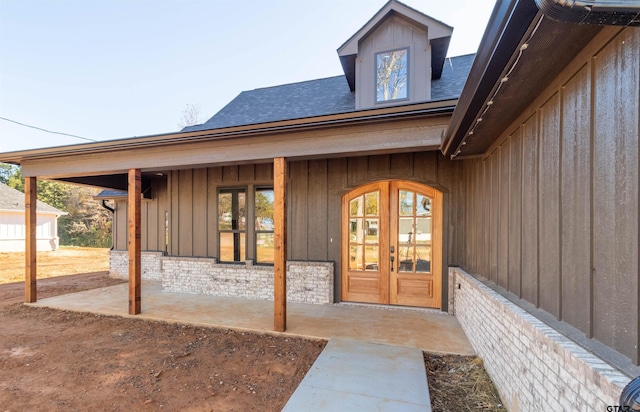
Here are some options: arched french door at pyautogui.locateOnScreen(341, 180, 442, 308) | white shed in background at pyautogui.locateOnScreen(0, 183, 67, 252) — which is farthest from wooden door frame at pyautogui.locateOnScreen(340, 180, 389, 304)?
white shed in background at pyautogui.locateOnScreen(0, 183, 67, 252)

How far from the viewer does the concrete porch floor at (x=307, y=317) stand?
3.77m

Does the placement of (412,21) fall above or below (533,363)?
above

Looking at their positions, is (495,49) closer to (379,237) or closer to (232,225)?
(379,237)

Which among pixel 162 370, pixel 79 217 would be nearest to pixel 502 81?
pixel 162 370

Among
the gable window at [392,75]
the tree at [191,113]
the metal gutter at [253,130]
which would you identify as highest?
the tree at [191,113]

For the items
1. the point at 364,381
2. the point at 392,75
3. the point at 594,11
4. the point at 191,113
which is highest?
the point at 191,113

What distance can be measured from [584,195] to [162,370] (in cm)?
411

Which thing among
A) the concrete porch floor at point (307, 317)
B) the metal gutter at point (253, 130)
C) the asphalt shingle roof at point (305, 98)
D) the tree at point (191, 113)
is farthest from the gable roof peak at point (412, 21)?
the tree at point (191, 113)

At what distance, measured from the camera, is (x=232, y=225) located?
6.22 metres

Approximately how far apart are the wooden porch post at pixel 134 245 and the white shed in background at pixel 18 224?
15.5 meters

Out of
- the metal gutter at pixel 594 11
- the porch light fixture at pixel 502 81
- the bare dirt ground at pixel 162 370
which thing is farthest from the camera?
the bare dirt ground at pixel 162 370

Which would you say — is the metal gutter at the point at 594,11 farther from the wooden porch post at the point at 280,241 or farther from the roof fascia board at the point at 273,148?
the wooden porch post at the point at 280,241

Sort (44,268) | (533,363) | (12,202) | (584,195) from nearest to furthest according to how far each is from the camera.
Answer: (584,195) < (533,363) < (44,268) < (12,202)

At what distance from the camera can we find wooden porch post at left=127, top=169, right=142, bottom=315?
4.86 m
